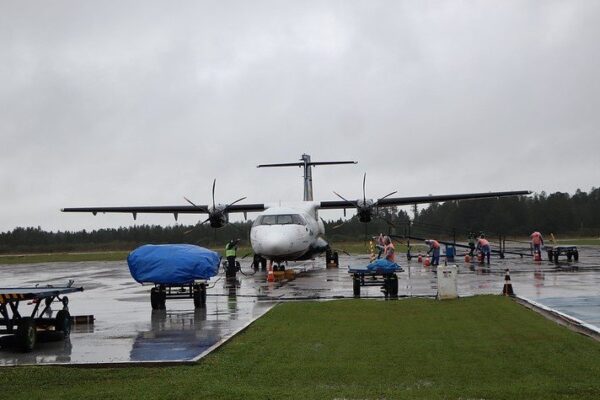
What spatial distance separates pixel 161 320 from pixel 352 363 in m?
6.62

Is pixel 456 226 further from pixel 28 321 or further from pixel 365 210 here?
pixel 28 321

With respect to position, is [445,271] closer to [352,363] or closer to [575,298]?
[575,298]

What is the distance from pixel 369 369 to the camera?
8.20m

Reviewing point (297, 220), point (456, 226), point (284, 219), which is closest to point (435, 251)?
point (297, 220)

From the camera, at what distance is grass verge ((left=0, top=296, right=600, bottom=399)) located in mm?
7164

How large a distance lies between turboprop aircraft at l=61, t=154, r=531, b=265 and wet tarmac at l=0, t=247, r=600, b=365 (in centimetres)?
171

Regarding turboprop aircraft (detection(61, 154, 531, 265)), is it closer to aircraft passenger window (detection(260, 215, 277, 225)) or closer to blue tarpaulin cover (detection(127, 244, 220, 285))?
aircraft passenger window (detection(260, 215, 277, 225))

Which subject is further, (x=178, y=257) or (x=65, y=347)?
(x=178, y=257)

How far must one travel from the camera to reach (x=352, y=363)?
859 cm

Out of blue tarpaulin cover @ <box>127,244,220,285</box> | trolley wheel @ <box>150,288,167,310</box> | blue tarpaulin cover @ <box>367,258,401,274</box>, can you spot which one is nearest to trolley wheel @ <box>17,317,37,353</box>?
blue tarpaulin cover @ <box>127,244,220,285</box>

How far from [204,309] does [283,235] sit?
10.4m

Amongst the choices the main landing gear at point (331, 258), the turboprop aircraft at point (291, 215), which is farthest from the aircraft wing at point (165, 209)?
the main landing gear at point (331, 258)

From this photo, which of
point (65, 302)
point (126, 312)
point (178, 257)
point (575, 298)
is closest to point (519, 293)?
point (575, 298)

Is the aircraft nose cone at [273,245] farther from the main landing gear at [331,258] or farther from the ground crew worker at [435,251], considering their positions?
the main landing gear at [331,258]
